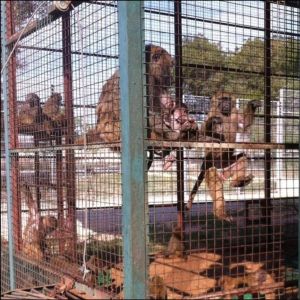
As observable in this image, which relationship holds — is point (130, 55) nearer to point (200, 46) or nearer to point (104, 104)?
point (104, 104)

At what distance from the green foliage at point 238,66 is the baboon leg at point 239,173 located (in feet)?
1.90

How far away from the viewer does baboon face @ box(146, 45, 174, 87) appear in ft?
13.4

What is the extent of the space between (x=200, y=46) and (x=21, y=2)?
1.75m

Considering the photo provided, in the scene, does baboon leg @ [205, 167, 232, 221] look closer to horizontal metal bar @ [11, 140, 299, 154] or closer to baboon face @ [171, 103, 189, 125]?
horizontal metal bar @ [11, 140, 299, 154]

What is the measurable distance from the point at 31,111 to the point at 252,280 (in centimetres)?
246

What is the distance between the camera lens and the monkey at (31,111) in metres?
4.60

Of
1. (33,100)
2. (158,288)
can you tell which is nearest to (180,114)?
(158,288)

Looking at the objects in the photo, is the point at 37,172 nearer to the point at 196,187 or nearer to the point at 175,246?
the point at 196,187

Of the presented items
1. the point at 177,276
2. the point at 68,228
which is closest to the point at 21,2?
the point at 68,228

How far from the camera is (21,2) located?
16.2 ft

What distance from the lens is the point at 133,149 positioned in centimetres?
284

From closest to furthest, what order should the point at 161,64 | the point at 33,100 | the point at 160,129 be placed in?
the point at 160,129
the point at 161,64
the point at 33,100

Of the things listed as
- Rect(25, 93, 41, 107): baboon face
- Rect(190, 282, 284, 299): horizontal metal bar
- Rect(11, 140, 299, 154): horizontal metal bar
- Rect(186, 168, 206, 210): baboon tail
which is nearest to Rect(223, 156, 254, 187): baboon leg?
Rect(186, 168, 206, 210): baboon tail

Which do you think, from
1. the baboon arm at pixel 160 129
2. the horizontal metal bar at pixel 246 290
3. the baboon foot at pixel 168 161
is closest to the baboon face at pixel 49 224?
the baboon foot at pixel 168 161
